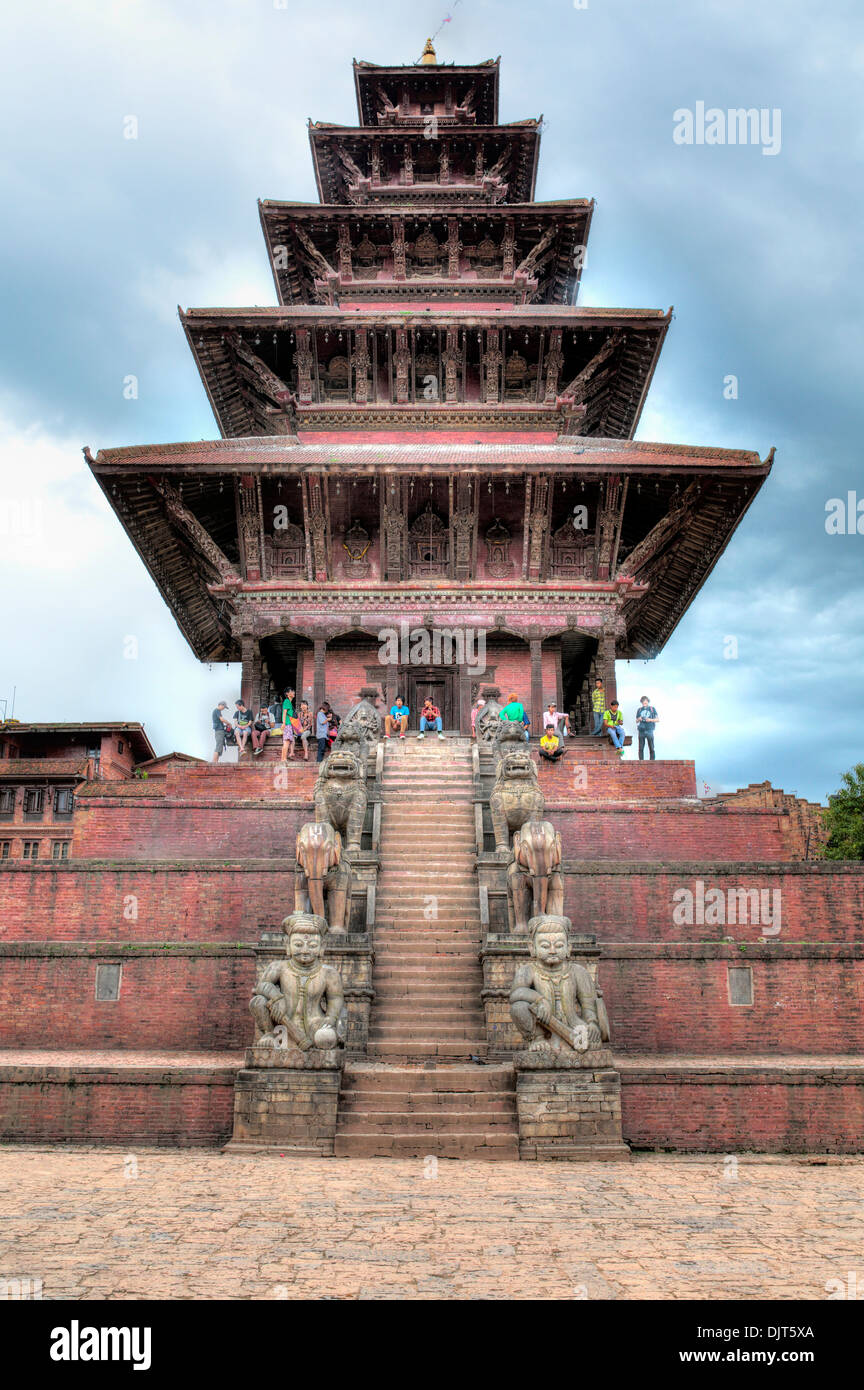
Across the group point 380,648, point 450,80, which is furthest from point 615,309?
point 450,80

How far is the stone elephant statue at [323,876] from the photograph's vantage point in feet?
37.0

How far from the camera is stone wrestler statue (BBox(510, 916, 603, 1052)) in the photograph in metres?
9.32

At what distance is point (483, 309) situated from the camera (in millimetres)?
26156

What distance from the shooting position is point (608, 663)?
22.4 meters

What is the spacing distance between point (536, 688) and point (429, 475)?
534 cm

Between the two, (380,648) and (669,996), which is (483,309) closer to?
(380,648)

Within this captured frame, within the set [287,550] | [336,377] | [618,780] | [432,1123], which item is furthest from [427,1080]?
[336,377]

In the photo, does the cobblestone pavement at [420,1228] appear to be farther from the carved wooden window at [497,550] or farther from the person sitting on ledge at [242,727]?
the carved wooden window at [497,550]

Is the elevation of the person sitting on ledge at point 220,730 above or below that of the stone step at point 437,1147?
above

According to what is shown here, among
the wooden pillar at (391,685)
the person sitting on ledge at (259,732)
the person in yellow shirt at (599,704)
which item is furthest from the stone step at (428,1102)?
the wooden pillar at (391,685)

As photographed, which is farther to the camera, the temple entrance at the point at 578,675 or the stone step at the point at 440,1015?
the temple entrance at the point at 578,675

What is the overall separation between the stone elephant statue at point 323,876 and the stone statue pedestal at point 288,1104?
1.91 metres

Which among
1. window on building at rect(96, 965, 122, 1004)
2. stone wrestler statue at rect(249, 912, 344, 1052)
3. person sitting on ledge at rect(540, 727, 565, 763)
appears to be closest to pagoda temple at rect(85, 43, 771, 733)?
person sitting on ledge at rect(540, 727, 565, 763)

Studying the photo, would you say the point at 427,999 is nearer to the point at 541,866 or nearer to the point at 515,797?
the point at 541,866
